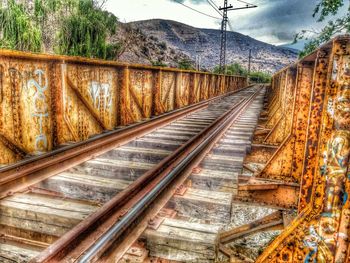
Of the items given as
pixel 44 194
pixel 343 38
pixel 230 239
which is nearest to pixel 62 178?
pixel 44 194

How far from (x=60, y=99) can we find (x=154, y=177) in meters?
2.38

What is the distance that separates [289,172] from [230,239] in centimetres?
120

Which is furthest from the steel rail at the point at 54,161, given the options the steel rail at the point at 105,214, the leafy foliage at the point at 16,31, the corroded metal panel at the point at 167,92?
the leafy foliage at the point at 16,31

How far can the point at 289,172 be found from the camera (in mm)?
3449

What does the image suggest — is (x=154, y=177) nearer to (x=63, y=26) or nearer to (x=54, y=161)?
(x=54, y=161)

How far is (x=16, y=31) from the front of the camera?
11.0m

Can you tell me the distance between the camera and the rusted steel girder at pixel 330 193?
5.02 ft

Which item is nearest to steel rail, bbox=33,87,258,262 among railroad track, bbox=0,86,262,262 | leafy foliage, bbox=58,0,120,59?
railroad track, bbox=0,86,262,262

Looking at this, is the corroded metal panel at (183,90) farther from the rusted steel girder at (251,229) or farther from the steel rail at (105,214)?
the rusted steel girder at (251,229)

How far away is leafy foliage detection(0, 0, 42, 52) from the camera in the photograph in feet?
33.5

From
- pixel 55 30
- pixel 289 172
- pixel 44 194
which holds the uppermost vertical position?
pixel 55 30

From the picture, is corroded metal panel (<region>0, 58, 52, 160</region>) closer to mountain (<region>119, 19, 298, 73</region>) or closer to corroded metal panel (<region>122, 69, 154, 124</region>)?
corroded metal panel (<region>122, 69, 154, 124</region>)

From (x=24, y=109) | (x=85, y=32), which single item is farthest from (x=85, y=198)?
(x=85, y=32)

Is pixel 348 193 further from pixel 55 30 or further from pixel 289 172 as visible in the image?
pixel 55 30
